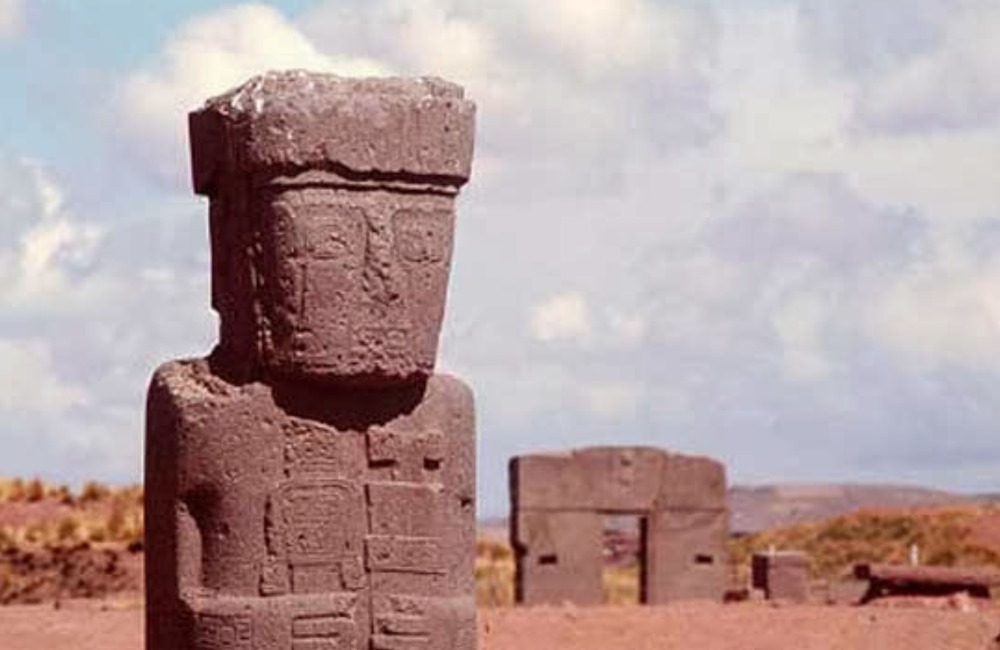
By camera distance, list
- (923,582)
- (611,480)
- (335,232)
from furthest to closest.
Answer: (611,480), (923,582), (335,232)

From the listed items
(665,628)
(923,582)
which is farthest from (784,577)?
(665,628)

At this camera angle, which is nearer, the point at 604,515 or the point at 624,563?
the point at 604,515

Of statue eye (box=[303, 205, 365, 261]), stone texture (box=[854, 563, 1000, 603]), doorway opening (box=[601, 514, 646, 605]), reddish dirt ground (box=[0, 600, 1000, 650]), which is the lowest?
reddish dirt ground (box=[0, 600, 1000, 650])

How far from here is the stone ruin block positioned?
102ft

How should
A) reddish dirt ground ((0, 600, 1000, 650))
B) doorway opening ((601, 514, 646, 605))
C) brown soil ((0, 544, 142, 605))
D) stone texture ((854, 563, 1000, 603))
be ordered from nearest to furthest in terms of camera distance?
reddish dirt ground ((0, 600, 1000, 650)) → stone texture ((854, 563, 1000, 603)) → brown soil ((0, 544, 142, 605)) → doorway opening ((601, 514, 646, 605))

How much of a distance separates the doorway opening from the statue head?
21.1 metres

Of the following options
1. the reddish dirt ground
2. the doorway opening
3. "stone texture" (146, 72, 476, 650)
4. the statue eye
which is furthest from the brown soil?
the statue eye

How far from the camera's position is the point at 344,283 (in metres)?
12.0

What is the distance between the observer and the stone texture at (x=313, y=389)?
11.9 meters

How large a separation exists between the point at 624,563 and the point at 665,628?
33.8m

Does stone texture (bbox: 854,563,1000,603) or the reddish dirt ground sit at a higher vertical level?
stone texture (bbox: 854,563,1000,603)

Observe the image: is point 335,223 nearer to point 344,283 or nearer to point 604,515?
point 344,283

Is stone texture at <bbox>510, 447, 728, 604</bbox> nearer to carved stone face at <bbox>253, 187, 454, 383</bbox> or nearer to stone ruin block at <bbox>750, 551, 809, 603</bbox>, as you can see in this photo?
stone ruin block at <bbox>750, 551, 809, 603</bbox>

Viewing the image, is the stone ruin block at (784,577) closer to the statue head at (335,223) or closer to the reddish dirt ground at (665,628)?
the reddish dirt ground at (665,628)
